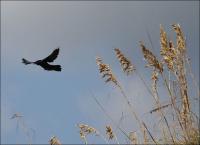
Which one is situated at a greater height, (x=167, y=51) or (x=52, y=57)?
(x=52, y=57)

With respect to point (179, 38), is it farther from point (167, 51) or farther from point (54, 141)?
point (54, 141)

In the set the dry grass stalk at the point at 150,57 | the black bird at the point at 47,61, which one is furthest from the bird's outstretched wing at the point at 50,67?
the dry grass stalk at the point at 150,57

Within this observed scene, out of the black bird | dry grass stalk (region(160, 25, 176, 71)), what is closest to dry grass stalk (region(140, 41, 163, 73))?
dry grass stalk (region(160, 25, 176, 71))

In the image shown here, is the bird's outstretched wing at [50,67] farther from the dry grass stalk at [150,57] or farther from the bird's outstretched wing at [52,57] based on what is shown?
the dry grass stalk at [150,57]

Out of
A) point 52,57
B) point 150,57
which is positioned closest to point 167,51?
point 150,57

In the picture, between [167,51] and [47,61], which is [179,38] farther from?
[47,61]

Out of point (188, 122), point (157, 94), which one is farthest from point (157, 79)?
point (188, 122)

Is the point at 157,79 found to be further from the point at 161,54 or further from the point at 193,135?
the point at 193,135

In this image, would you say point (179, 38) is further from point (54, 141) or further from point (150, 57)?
point (54, 141)

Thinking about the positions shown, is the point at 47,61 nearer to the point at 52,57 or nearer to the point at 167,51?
the point at 52,57

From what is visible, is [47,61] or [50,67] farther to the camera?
[47,61]

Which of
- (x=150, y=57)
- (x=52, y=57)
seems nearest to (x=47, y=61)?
(x=52, y=57)

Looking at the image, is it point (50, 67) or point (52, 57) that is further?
point (52, 57)

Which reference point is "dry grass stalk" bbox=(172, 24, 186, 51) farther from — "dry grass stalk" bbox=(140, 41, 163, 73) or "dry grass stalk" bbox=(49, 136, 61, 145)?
"dry grass stalk" bbox=(49, 136, 61, 145)
